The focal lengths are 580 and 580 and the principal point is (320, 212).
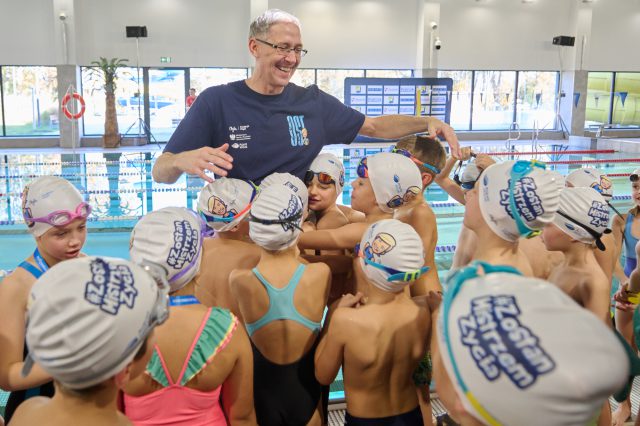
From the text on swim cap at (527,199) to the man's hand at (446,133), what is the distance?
705 millimetres

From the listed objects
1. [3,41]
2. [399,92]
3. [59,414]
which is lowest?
[59,414]

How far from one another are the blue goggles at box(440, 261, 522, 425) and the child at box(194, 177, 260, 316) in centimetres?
136

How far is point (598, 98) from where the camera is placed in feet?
Result: 78.8

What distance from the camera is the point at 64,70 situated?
58.9 feet

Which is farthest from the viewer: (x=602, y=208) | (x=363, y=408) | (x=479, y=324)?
(x=602, y=208)

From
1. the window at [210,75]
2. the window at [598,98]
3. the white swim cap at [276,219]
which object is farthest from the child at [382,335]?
the window at [598,98]

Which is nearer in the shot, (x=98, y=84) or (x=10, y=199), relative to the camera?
(x=10, y=199)

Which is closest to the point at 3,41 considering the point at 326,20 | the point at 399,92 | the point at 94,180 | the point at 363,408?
the point at 94,180

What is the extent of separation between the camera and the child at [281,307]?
2.30 meters

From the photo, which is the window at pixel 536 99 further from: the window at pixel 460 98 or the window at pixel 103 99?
the window at pixel 103 99

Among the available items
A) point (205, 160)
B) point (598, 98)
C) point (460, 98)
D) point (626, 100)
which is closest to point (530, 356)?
point (205, 160)

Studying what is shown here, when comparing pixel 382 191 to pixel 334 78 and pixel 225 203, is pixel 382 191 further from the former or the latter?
pixel 334 78

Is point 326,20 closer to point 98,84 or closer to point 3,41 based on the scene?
point 98,84

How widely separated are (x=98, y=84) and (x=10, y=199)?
1039 cm
